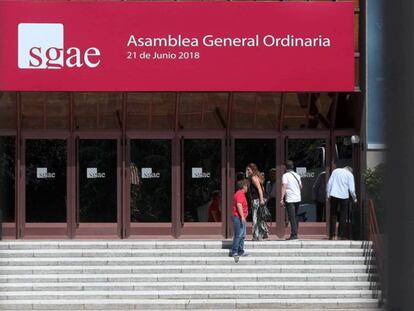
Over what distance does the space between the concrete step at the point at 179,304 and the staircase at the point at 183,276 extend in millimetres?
16

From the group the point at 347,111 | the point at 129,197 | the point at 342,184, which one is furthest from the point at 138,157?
the point at 347,111

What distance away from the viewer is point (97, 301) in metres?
13.8

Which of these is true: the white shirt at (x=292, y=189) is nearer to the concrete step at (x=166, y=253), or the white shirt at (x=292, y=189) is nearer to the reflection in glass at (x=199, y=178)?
the concrete step at (x=166, y=253)

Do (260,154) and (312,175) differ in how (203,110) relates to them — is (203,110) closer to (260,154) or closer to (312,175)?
(260,154)

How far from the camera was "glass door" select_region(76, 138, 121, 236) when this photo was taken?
18.4 meters

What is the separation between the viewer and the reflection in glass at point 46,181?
18406 millimetres

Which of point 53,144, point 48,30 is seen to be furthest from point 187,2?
point 53,144

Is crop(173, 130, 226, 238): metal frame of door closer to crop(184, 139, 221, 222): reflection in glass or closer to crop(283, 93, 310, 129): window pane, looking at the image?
crop(184, 139, 221, 222): reflection in glass

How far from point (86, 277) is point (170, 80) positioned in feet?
16.3

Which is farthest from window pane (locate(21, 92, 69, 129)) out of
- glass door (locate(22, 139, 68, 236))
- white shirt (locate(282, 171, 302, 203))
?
white shirt (locate(282, 171, 302, 203))

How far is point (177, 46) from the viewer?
17734 mm

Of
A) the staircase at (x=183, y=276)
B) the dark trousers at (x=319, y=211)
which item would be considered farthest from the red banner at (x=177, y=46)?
the staircase at (x=183, y=276)

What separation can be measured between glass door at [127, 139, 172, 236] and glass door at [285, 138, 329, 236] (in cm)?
265

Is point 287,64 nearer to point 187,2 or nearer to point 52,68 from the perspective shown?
point 187,2
